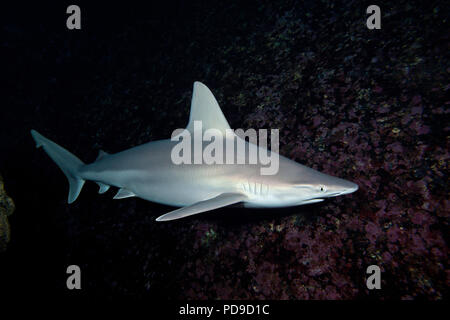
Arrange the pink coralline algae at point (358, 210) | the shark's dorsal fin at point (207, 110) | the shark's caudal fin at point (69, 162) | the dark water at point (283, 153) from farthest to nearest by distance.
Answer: the shark's caudal fin at point (69, 162)
the shark's dorsal fin at point (207, 110)
the dark water at point (283, 153)
the pink coralline algae at point (358, 210)

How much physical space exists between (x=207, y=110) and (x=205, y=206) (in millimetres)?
1212

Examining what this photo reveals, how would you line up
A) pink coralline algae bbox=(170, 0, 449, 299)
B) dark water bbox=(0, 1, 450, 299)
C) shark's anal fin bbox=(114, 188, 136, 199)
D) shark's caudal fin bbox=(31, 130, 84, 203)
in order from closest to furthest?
pink coralline algae bbox=(170, 0, 449, 299) < dark water bbox=(0, 1, 450, 299) < shark's anal fin bbox=(114, 188, 136, 199) < shark's caudal fin bbox=(31, 130, 84, 203)

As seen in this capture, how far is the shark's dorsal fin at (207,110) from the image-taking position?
2.57 m

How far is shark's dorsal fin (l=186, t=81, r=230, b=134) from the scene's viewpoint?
2570mm

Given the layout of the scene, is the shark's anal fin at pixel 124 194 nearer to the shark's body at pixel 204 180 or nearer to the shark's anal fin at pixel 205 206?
the shark's body at pixel 204 180

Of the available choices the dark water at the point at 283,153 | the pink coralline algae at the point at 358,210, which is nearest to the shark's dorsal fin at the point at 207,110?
the dark water at the point at 283,153

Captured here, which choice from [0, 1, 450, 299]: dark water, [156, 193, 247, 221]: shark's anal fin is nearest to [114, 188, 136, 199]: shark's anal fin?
[0, 1, 450, 299]: dark water

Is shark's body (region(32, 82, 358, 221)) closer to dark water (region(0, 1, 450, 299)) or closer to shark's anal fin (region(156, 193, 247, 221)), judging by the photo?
shark's anal fin (region(156, 193, 247, 221))

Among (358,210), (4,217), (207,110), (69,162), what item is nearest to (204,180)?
(207,110)

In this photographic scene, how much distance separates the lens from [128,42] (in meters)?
6.65

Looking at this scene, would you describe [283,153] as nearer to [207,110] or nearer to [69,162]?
[207,110]

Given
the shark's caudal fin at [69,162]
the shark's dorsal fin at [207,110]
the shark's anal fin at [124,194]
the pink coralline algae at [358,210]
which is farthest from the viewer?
the shark's caudal fin at [69,162]

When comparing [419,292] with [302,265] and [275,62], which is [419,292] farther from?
[275,62]

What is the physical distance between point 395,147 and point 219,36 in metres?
3.82
